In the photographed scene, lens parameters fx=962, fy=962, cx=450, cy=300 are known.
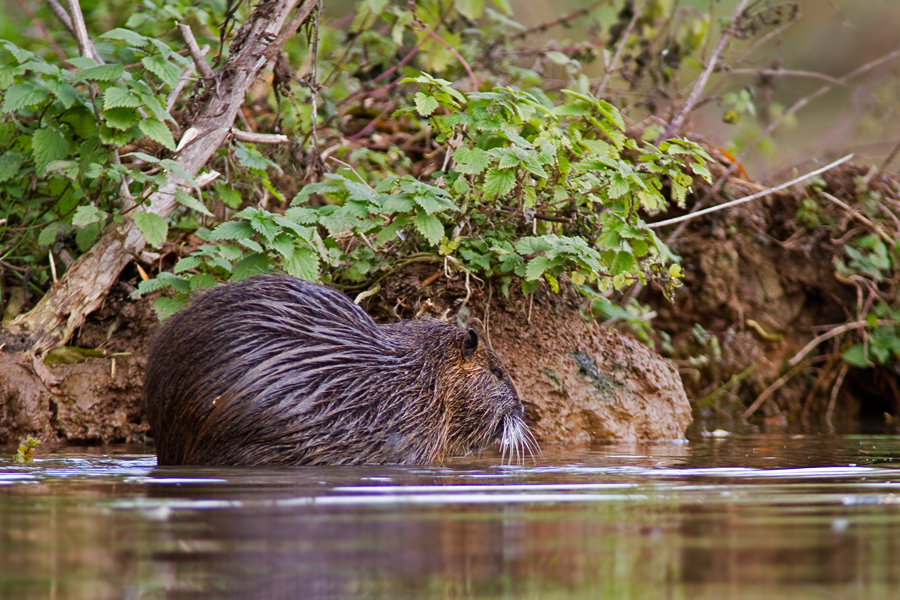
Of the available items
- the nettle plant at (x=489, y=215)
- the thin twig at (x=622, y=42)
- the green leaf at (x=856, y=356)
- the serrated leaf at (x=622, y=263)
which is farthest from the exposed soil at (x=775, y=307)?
the serrated leaf at (x=622, y=263)

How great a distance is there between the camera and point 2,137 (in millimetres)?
4750

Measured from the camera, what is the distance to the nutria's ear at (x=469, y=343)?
4156mm

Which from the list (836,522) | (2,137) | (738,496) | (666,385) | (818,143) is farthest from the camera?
(818,143)

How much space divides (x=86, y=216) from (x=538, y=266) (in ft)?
6.95

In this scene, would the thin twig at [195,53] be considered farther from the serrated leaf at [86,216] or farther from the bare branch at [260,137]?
the serrated leaf at [86,216]

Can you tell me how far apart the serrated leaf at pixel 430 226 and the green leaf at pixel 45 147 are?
171cm

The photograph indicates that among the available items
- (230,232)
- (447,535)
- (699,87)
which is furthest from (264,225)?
(699,87)

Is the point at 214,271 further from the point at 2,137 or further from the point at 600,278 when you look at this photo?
the point at 600,278

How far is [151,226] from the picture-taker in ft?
14.4

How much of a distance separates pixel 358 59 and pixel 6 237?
312 centimetres

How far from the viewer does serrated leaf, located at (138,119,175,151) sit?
14.2ft

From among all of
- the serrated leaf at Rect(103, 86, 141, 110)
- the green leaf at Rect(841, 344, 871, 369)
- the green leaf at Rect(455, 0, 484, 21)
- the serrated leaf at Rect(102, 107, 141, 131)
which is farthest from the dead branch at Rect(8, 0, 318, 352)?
the green leaf at Rect(841, 344, 871, 369)

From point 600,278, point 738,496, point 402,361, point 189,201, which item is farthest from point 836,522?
point 189,201

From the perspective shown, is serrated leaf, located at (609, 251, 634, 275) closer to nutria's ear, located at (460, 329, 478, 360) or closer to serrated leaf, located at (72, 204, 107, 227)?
nutria's ear, located at (460, 329, 478, 360)
